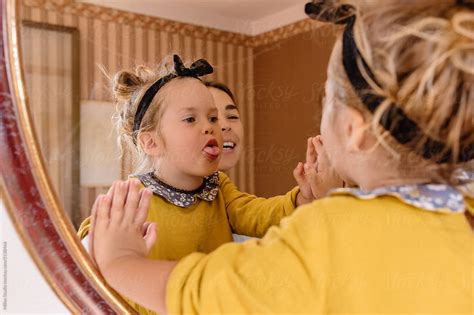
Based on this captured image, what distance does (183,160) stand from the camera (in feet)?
1.84

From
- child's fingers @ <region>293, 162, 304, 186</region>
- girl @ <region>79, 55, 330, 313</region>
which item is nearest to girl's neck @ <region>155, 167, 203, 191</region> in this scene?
girl @ <region>79, 55, 330, 313</region>

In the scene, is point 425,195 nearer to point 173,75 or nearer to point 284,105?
point 284,105

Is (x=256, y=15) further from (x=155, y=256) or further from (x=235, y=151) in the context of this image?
(x=155, y=256)

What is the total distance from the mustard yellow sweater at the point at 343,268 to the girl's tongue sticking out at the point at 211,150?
0.45 ft

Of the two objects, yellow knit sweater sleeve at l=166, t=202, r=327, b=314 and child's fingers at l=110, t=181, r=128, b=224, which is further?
child's fingers at l=110, t=181, r=128, b=224

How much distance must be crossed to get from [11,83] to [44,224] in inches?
6.2

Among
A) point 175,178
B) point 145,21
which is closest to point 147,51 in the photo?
point 145,21

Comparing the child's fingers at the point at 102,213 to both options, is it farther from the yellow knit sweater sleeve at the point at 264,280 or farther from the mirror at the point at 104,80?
the yellow knit sweater sleeve at the point at 264,280

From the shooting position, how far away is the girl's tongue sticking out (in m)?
0.56

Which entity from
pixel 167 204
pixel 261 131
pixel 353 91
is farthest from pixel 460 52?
pixel 167 204

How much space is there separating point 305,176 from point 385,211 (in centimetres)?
12

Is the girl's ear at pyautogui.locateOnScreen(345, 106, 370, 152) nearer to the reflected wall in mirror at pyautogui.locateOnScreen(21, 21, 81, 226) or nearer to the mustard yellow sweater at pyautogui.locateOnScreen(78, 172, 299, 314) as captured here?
the mustard yellow sweater at pyautogui.locateOnScreen(78, 172, 299, 314)

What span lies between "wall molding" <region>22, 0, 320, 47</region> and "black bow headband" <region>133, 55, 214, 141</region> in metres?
0.03

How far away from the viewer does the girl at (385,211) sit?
0.42m
